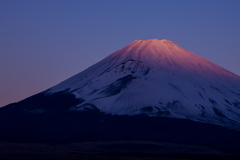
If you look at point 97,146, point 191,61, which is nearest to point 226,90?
point 191,61

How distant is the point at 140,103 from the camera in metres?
110

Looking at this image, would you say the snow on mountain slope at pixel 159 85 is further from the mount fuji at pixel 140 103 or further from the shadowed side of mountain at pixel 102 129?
the shadowed side of mountain at pixel 102 129

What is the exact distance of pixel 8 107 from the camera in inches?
5074

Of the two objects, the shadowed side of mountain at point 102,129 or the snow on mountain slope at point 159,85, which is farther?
the snow on mountain slope at point 159,85

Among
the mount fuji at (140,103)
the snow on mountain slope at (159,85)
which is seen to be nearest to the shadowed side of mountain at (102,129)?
the mount fuji at (140,103)

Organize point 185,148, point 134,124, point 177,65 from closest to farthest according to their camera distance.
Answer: point 185,148 → point 134,124 → point 177,65

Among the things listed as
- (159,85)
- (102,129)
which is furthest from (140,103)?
(102,129)

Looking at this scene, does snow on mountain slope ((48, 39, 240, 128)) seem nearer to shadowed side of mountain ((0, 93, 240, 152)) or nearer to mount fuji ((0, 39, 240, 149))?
mount fuji ((0, 39, 240, 149))

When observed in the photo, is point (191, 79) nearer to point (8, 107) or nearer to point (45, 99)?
point (45, 99)

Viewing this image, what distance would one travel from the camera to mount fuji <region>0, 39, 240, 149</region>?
97.6 m

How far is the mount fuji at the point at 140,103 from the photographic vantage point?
97562mm

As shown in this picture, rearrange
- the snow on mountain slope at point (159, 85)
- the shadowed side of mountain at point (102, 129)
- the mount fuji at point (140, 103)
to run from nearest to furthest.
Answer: the shadowed side of mountain at point (102, 129), the mount fuji at point (140, 103), the snow on mountain slope at point (159, 85)

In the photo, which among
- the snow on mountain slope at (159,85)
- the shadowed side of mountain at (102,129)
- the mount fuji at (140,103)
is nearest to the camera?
the shadowed side of mountain at (102,129)

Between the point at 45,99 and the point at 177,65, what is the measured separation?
138 ft
